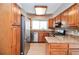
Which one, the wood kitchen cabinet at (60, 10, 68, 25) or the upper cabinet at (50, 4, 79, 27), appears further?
the wood kitchen cabinet at (60, 10, 68, 25)

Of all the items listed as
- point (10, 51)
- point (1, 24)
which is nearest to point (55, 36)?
point (10, 51)

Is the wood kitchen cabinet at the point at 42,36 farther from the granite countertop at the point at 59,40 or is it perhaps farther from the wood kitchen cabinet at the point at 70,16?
the wood kitchen cabinet at the point at 70,16

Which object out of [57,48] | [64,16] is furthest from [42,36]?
[64,16]

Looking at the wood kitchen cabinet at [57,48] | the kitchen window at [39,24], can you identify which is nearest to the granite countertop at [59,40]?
the wood kitchen cabinet at [57,48]

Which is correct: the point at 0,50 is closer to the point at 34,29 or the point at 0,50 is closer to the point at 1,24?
the point at 1,24

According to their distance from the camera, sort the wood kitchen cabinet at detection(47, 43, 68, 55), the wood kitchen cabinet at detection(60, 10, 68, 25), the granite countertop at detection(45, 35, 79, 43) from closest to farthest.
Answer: the wood kitchen cabinet at detection(47, 43, 68, 55), the granite countertop at detection(45, 35, 79, 43), the wood kitchen cabinet at detection(60, 10, 68, 25)

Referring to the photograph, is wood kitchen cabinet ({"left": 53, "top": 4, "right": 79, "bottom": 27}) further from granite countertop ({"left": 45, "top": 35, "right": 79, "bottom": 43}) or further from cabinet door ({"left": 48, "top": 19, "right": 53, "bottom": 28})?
granite countertop ({"left": 45, "top": 35, "right": 79, "bottom": 43})

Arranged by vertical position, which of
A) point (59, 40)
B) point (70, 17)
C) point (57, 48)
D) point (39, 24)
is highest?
point (70, 17)

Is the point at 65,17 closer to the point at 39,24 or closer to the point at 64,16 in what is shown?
the point at 64,16

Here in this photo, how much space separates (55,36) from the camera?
2791 millimetres

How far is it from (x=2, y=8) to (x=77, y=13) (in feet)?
4.64

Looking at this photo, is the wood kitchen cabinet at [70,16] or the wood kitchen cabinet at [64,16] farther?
the wood kitchen cabinet at [64,16]

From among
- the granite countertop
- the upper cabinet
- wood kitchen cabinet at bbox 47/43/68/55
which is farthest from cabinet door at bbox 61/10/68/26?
wood kitchen cabinet at bbox 47/43/68/55
